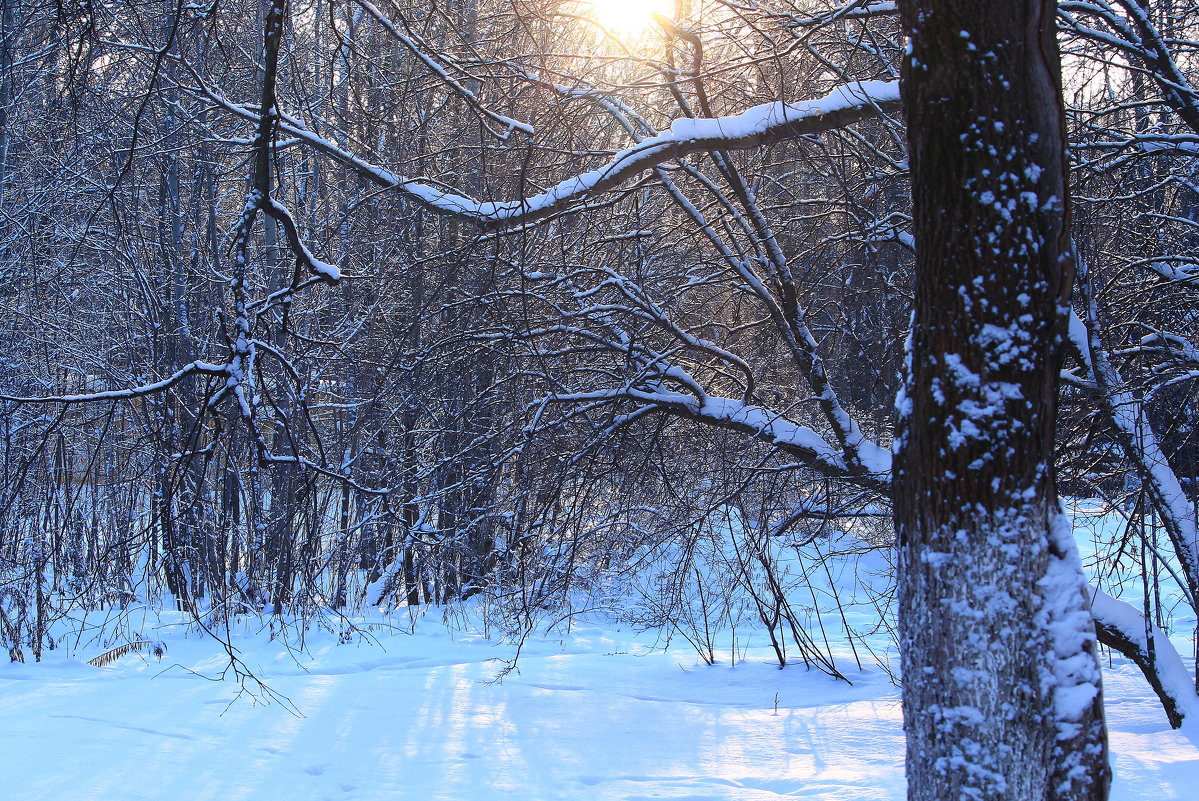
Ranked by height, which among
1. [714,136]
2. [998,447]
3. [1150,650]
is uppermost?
[714,136]

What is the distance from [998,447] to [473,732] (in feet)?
13.8

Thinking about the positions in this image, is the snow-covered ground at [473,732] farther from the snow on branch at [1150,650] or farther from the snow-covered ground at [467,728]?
the snow on branch at [1150,650]

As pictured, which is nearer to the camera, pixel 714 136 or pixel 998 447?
pixel 998 447

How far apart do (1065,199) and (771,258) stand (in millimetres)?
3166

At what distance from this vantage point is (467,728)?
19.1 ft

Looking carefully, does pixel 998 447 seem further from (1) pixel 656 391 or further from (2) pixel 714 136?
(1) pixel 656 391

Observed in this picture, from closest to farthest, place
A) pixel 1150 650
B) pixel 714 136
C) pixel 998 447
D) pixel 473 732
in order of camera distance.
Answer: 1. pixel 998 447
2. pixel 714 136
3. pixel 1150 650
4. pixel 473 732

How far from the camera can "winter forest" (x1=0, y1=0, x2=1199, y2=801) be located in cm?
251

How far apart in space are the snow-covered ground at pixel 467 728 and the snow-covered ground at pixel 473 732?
0.05ft

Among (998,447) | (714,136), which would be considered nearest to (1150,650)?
(998,447)

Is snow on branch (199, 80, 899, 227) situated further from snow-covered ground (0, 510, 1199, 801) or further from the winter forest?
snow-covered ground (0, 510, 1199, 801)

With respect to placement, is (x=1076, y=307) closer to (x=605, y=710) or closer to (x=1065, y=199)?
(x=1065, y=199)

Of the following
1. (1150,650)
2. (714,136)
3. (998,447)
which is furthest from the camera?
(1150,650)

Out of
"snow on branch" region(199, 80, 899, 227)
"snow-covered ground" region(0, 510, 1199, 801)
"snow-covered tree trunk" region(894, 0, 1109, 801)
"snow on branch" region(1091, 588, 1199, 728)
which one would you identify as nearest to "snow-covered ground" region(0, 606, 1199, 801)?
"snow-covered ground" region(0, 510, 1199, 801)
